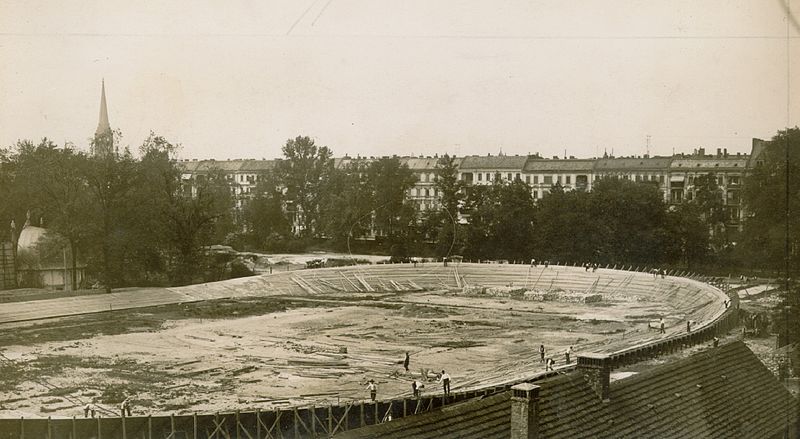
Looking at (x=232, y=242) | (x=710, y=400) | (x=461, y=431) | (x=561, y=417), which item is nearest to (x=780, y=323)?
(x=710, y=400)

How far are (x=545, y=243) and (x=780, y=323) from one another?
1569 inches

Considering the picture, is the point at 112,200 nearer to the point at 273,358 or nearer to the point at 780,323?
the point at 273,358

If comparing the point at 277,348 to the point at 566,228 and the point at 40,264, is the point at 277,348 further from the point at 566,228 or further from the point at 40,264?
the point at 566,228

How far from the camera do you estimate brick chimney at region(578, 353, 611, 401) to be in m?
19.5

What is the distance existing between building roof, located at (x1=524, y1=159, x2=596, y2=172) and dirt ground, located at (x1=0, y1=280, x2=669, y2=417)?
41.4 meters

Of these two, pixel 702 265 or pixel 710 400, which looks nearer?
pixel 710 400

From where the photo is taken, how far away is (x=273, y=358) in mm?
38469

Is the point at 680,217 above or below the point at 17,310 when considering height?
above

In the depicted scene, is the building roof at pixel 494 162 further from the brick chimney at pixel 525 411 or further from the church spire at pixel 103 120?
the brick chimney at pixel 525 411

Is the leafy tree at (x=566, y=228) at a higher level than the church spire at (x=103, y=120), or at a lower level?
lower

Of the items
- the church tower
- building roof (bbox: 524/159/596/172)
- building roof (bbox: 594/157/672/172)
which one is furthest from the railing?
building roof (bbox: 524/159/596/172)

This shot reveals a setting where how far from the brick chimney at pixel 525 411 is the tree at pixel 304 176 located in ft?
260

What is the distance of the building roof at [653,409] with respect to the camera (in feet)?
58.1

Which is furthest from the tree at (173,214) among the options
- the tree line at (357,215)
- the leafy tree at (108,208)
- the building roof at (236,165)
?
the building roof at (236,165)
